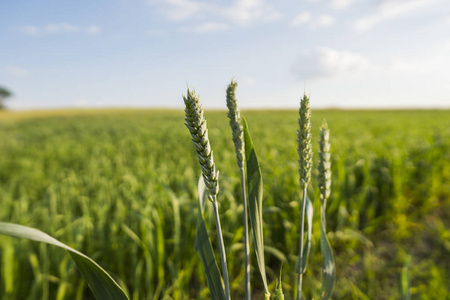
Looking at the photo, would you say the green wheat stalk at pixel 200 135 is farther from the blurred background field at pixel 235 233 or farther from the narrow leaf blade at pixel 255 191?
the blurred background field at pixel 235 233

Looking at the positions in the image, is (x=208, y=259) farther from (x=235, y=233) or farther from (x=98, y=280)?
(x=235, y=233)

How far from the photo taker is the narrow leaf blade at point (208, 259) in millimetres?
571

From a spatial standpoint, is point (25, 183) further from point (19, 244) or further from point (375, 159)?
point (375, 159)

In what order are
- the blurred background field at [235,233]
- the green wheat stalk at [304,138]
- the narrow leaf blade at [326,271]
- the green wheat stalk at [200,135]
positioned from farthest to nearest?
the blurred background field at [235,233] < the narrow leaf blade at [326,271] < the green wheat stalk at [304,138] < the green wheat stalk at [200,135]

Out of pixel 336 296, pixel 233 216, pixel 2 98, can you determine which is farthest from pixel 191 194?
pixel 2 98

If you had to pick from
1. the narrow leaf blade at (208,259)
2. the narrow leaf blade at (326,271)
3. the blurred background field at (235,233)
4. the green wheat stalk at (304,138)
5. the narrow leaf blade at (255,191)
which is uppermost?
the green wheat stalk at (304,138)

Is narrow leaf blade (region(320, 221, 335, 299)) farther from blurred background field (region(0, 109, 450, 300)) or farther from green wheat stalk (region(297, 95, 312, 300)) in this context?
blurred background field (region(0, 109, 450, 300))

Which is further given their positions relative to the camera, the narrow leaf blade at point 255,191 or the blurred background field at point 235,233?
the blurred background field at point 235,233

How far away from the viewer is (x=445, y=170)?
16.7 ft

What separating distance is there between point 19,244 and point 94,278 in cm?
241

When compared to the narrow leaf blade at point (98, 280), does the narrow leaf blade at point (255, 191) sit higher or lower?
higher

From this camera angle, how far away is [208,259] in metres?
0.63

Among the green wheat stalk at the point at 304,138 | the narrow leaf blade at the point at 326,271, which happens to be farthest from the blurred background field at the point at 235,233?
the green wheat stalk at the point at 304,138

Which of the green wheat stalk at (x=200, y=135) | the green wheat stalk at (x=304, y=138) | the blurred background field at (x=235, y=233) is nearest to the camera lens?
the green wheat stalk at (x=200, y=135)
